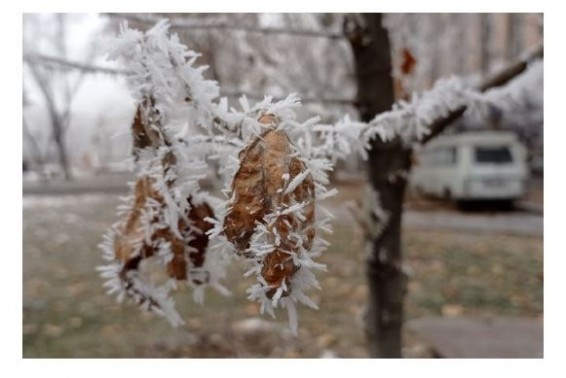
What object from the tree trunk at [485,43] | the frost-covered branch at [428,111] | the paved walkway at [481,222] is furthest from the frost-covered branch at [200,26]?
the tree trunk at [485,43]

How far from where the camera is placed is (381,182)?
1872mm

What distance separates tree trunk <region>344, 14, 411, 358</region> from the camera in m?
1.78

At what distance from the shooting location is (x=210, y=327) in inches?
162

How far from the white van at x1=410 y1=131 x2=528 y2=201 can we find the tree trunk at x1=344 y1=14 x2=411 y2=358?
907 cm

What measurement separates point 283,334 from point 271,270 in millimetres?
3327

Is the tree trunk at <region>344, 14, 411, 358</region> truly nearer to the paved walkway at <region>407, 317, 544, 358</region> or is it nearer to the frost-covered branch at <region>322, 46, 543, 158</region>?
the frost-covered branch at <region>322, 46, 543, 158</region>

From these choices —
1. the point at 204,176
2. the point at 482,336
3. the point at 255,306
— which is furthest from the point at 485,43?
the point at 204,176

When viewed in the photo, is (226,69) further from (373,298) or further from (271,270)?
(271,270)

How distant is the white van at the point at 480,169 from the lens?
1129cm

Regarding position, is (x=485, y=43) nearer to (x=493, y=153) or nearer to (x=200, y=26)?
(x=493, y=153)

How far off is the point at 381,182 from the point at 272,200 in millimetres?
1263

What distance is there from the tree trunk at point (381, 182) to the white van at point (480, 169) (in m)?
9.07

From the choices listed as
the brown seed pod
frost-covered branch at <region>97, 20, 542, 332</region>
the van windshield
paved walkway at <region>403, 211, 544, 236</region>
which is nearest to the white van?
the van windshield
